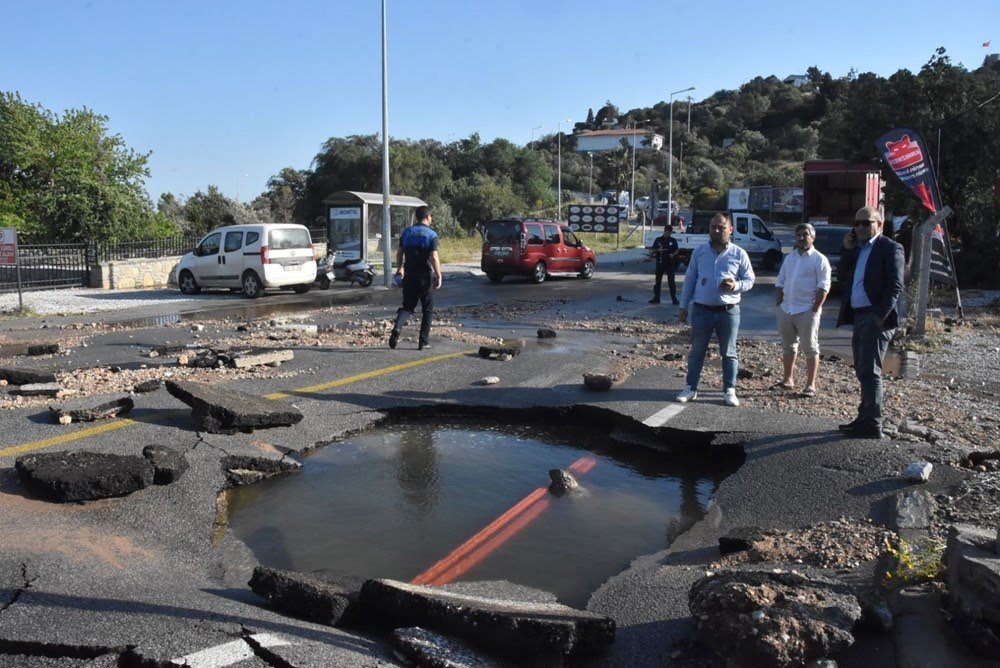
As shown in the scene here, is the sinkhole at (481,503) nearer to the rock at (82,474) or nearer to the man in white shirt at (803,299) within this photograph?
the rock at (82,474)

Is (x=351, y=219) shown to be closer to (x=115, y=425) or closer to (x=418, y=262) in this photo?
(x=418, y=262)

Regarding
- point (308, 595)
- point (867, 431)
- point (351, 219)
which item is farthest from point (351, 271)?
point (308, 595)

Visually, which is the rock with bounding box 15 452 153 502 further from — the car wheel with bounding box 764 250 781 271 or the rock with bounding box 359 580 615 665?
the car wheel with bounding box 764 250 781 271

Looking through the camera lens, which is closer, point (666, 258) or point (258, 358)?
point (258, 358)

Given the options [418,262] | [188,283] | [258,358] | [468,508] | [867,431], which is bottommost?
[468,508]

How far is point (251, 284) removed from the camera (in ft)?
66.9

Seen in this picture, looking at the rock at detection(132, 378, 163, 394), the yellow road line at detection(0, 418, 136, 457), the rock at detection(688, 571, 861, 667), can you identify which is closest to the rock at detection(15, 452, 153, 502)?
the yellow road line at detection(0, 418, 136, 457)

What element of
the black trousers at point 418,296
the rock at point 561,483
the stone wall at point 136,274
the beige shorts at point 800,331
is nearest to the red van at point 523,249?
the stone wall at point 136,274

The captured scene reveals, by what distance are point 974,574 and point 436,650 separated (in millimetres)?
2137

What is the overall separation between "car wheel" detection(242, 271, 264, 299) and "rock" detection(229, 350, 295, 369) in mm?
11049

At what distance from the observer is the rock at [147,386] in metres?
7.68

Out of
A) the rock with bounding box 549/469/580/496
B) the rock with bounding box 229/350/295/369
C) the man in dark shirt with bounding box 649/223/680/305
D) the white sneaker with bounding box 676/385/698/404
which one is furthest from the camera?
the man in dark shirt with bounding box 649/223/680/305

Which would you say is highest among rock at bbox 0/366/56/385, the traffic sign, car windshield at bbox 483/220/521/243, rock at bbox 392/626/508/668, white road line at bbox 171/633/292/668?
car windshield at bbox 483/220/521/243

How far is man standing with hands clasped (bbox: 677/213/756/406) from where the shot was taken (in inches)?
300
